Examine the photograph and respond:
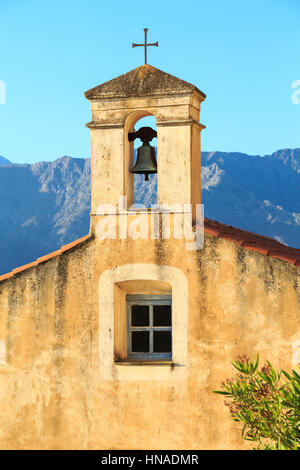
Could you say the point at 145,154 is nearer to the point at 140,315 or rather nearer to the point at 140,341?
the point at 140,315

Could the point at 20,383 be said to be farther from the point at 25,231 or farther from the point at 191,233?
the point at 25,231

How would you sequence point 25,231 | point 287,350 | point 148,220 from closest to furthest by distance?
point 287,350 → point 148,220 → point 25,231

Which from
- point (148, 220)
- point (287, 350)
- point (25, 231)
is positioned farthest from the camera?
point (25, 231)

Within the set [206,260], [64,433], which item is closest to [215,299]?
[206,260]

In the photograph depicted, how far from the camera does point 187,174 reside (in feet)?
33.0

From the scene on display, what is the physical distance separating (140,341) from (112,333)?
2.00 feet

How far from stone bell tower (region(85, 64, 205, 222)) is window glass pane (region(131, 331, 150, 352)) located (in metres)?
1.96

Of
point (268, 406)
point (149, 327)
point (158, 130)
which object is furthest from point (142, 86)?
point (268, 406)

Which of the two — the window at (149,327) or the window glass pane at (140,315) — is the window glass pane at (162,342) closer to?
the window at (149,327)

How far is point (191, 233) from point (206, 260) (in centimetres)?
44

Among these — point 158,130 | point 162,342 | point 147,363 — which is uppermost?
point 158,130

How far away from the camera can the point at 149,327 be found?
1032cm

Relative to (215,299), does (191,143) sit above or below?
above

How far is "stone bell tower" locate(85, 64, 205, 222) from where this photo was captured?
10008 mm
